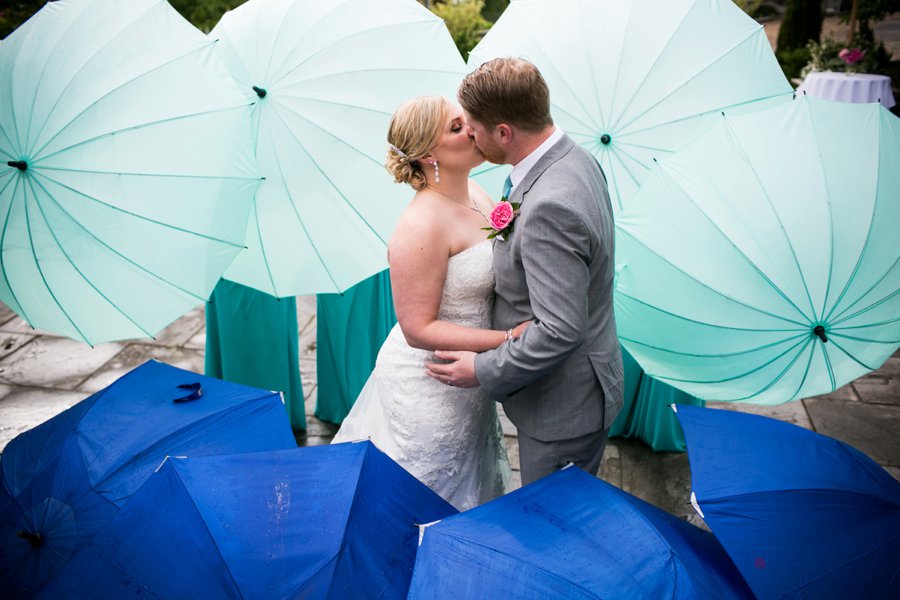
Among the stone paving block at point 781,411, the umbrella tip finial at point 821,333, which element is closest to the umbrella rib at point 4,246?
the umbrella tip finial at point 821,333

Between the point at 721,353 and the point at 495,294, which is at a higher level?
the point at 495,294

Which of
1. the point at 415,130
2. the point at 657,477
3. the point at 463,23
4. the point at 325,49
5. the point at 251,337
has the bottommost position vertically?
the point at 657,477

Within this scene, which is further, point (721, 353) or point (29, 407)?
point (29, 407)

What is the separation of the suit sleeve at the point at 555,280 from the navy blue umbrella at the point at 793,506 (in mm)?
522

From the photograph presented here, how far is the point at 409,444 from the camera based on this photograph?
312 centimetres

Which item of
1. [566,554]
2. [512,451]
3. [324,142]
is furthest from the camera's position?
[512,451]

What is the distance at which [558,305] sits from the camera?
7.27 feet

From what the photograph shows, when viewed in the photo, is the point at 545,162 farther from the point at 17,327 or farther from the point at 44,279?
the point at 17,327

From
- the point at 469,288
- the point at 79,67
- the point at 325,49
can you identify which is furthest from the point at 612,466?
the point at 79,67

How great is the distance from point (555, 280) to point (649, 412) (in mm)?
2601

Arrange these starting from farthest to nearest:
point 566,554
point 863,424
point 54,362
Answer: point 54,362, point 863,424, point 566,554

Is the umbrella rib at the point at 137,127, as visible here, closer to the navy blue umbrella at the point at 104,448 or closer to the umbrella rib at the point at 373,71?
the umbrella rib at the point at 373,71

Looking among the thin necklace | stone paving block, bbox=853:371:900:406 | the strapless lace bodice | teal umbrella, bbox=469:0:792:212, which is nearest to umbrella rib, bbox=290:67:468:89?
teal umbrella, bbox=469:0:792:212

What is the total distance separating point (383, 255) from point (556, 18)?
154cm
